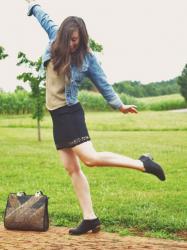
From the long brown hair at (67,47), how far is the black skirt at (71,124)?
0.35m

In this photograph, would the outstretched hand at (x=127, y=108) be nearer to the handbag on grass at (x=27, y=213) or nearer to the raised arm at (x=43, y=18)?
the raised arm at (x=43, y=18)

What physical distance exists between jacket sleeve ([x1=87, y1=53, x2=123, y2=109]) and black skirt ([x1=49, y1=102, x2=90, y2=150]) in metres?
0.30

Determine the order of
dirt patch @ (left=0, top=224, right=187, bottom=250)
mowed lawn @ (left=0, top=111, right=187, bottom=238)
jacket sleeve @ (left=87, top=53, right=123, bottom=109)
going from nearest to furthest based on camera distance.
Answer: dirt patch @ (left=0, top=224, right=187, bottom=250), jacket sleeve @ (left=87, top=53, right=123, bottom=109), mowed lawn @ (left=0, top=111, right=187, bottom=238)

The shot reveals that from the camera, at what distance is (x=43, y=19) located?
6.54 metres

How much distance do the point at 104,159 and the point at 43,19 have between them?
1.60m

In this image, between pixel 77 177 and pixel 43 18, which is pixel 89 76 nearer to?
pixel 43 18

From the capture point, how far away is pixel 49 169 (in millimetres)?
13523

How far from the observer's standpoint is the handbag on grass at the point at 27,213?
6691mm

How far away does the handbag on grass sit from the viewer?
263 inches

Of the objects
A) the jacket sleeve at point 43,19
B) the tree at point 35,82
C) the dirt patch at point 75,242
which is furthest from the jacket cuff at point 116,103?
the tree at point 35,82

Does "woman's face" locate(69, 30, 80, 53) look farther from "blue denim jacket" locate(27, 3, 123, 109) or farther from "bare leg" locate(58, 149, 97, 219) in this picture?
"bare leg" locate(58, 149, 97, 219)

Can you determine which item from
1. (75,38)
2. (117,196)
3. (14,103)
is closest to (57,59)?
(75,38)

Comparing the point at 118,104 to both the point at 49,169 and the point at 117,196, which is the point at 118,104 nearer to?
the point at 117,196

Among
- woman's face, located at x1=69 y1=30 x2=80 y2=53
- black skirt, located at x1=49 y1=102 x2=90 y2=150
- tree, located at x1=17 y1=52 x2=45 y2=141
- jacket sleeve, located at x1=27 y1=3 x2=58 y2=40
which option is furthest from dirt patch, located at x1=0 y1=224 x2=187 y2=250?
tree, located at x1=17 y1=52 x2=45 y2=141
